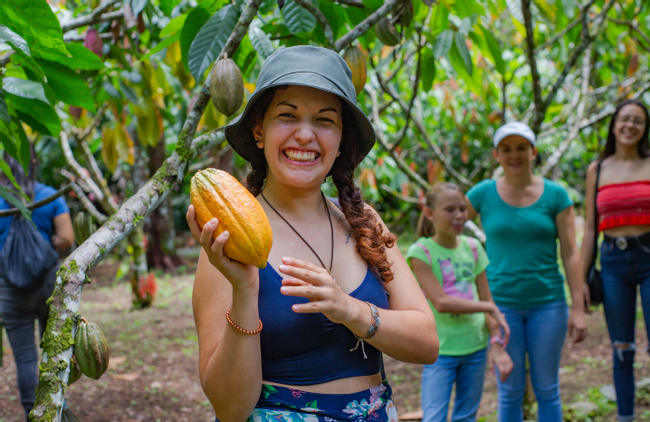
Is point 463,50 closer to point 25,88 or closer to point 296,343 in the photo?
point 296,343

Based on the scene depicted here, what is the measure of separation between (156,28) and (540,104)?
200 centimetres

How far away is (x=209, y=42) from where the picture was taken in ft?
5.05

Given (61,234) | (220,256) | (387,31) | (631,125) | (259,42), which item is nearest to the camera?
(220,256)

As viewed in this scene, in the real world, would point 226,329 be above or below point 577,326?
above

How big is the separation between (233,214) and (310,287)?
0.61 ft

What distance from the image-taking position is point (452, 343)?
7.97ft

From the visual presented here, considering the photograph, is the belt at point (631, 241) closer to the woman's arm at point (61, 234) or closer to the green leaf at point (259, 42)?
the green leaf at point (259, 42)

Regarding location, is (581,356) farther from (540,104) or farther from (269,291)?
(269,291)

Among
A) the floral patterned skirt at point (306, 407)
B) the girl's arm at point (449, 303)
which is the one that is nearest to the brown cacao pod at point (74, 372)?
the floral patterned skirt at point (306, 407)

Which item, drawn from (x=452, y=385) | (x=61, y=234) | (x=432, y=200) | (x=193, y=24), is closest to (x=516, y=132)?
(x=432, y=200)

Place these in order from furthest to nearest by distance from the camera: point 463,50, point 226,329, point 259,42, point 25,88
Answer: point 463,50 < point 259,42 < point 25,88 < point 226,329

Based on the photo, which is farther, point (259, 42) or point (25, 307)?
point (25, 307)

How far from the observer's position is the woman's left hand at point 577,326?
267cm

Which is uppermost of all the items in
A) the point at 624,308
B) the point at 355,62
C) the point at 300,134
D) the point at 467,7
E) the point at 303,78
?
the point at 467,7
